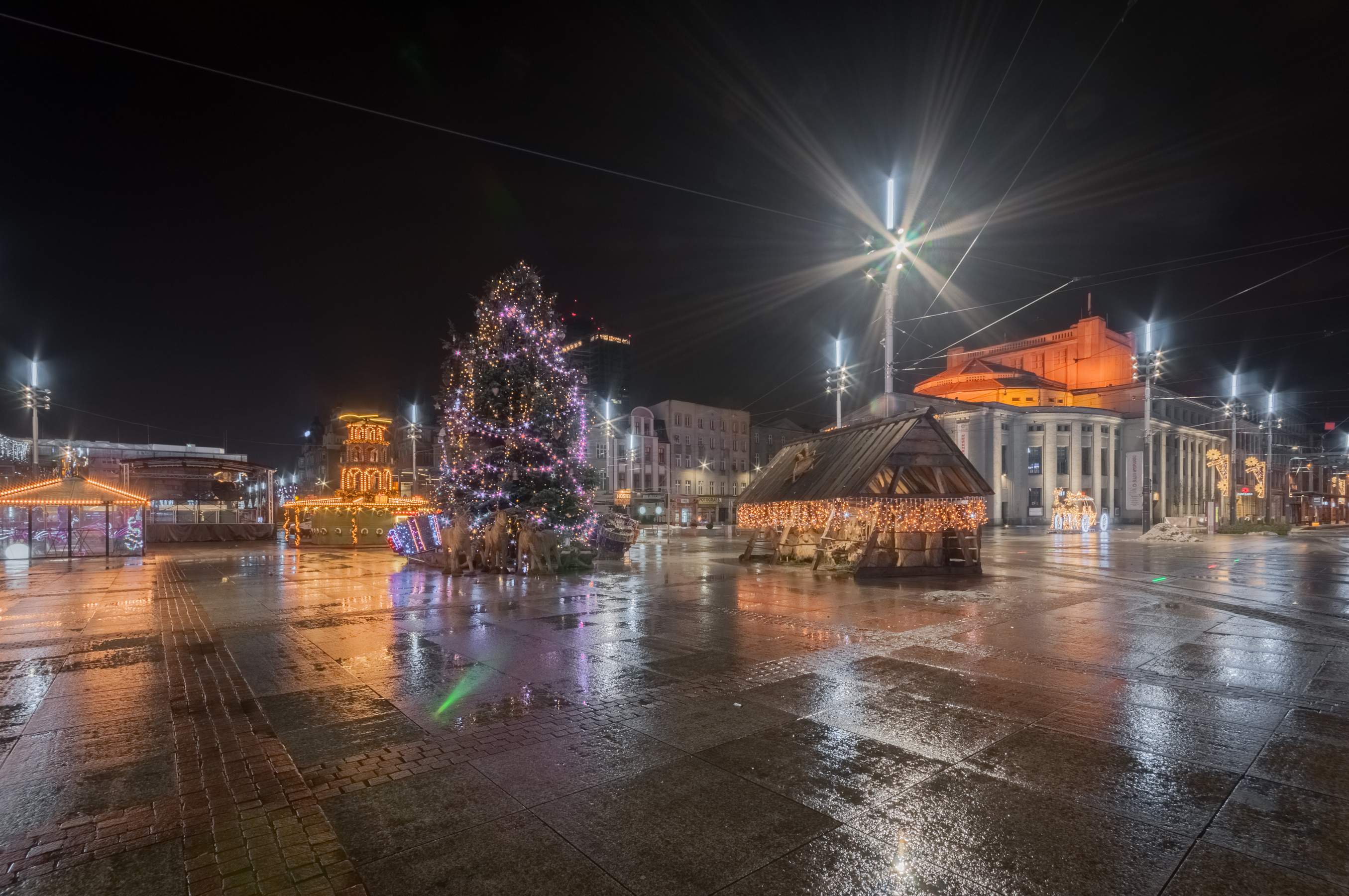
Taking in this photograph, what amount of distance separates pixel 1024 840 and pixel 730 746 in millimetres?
2182

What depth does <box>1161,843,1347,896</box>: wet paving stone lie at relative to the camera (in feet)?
10.6

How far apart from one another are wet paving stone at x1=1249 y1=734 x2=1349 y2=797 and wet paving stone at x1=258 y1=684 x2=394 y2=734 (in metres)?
7.16

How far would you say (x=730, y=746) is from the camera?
528 cm

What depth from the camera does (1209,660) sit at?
314 inches

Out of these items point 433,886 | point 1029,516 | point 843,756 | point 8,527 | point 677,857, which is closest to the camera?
point 433,886

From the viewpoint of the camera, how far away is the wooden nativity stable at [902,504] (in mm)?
16484

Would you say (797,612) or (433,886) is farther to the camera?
(797,612)

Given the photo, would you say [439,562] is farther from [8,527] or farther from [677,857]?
[8,527]

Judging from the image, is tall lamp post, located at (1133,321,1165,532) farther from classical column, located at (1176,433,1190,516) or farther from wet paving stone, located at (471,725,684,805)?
classical column, located at (1176,433,1190,516)

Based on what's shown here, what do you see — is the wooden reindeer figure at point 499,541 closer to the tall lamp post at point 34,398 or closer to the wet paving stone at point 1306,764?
the wet paving stone at point 1306,764

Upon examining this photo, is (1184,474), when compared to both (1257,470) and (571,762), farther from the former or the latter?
(571,762)

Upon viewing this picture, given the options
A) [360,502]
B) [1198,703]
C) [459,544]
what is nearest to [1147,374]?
[459,544]

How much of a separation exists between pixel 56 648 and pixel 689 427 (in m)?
64.2

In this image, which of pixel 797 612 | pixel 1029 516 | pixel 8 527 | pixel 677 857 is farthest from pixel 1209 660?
pixel 1029 516
